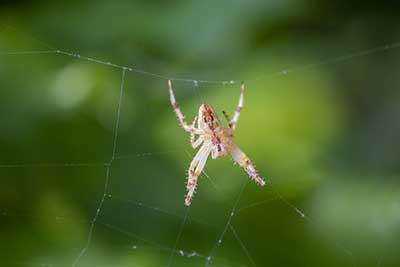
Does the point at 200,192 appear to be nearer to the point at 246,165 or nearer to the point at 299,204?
the point at 246,165

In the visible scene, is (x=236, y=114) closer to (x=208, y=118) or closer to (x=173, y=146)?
(x=208, y=118)

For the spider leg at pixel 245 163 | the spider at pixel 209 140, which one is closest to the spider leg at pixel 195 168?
the spider at pixel 209 140

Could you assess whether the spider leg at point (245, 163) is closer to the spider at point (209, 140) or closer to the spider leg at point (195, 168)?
the spider at point (209, 140)

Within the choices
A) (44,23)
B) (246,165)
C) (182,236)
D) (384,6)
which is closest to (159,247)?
(182,236)

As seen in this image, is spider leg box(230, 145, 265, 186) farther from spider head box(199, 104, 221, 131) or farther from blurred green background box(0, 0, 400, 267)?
spider head box(199, 104, 221, 131)

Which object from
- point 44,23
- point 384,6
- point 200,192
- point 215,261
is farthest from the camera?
point 384,6

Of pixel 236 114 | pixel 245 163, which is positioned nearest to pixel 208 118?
pixel 236 114
